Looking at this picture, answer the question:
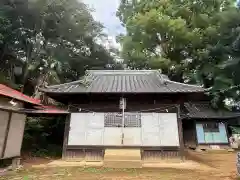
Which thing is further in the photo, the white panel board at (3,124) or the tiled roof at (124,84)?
the tiled roof at (124,84)

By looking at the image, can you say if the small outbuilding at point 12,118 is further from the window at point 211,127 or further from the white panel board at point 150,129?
the window at point 211,127

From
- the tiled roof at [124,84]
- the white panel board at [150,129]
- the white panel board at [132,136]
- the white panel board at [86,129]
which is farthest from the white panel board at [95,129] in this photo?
the white panel board at [150,129]

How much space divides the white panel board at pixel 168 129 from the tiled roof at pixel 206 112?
7.79 meters

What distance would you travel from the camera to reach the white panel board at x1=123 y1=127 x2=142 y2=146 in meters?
12.2

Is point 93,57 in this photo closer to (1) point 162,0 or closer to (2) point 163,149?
(1) point 162,0

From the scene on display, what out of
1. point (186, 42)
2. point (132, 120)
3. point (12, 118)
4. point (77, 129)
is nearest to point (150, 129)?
point (132, 120)

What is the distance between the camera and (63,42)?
930 inches

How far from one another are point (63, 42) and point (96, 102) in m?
13.0

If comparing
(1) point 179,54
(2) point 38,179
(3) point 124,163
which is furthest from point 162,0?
(2) point 38,179

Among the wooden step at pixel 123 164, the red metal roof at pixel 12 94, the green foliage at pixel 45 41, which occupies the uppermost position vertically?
the green foliage at pixel 45 41

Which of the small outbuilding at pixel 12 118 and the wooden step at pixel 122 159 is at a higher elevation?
the small outbuilding at pixel 12 118

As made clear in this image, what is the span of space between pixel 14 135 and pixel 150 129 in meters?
7.08

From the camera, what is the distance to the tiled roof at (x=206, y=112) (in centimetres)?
2075

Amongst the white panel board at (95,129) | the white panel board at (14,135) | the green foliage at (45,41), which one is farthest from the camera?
the green foliage at (45,41)
